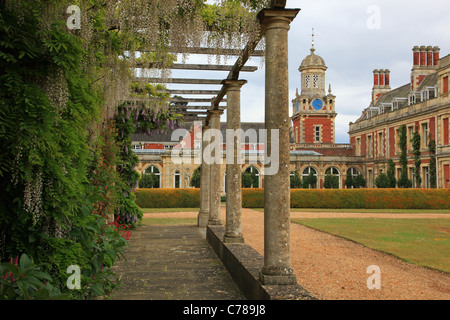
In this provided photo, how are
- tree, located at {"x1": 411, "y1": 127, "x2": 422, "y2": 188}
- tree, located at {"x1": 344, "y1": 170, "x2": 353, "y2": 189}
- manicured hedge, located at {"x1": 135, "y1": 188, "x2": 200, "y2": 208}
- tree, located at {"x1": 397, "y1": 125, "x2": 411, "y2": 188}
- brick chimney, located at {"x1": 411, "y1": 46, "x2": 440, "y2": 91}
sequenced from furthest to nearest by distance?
tree, located at {"x1": 344, "y1": 170, "x2": 353, "y2": 189}, brick chimney, located at {"x1": 411, "y1": 46, "x2": 440, "y2": 91}, tree, located at {"x1": 397, "y1": 125, "x2": 411, "y2": 188}, tree, located at {"x1": 411, "y1": 127, "x2": 422, "y2": 188}, manicured hedge, located at {"x1": 135, "y1": 188, "x2": 200, "y2": 208}

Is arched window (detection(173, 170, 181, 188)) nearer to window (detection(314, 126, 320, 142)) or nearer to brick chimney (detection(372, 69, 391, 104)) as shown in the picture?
window (detection(314, 126, 320, 142))

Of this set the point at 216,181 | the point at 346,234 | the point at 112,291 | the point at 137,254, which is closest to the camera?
the point at 112,291

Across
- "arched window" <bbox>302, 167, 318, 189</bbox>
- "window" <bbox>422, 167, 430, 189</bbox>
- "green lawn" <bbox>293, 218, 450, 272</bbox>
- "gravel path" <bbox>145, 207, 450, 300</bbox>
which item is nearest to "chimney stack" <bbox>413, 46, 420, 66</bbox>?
"window" <bbox>422, 167, 430, 189</bbox>

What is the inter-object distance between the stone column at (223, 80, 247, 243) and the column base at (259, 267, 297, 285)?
2.81 metres

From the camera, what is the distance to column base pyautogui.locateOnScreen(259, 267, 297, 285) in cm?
357

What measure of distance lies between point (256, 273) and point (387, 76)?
4895cm

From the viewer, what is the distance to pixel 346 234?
36.1 feet

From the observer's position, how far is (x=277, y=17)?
3.66m

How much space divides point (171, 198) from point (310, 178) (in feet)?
57.9

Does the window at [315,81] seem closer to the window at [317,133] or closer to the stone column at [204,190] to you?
the window at [317,133]

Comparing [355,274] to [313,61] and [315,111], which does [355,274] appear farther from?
[313,61]

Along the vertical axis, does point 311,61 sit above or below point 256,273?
above

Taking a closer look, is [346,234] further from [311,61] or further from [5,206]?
[311,61]
